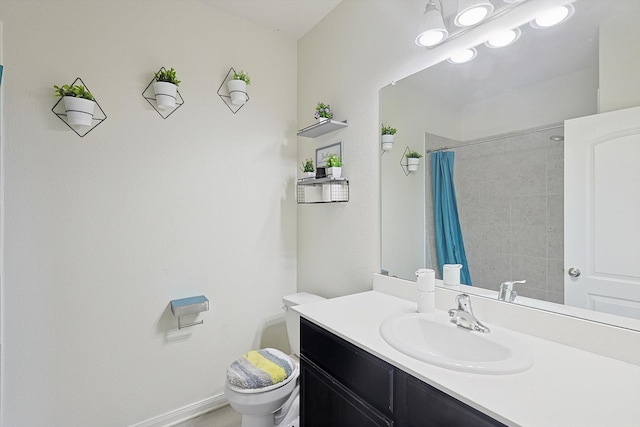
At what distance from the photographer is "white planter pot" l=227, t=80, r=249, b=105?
77.8 inches

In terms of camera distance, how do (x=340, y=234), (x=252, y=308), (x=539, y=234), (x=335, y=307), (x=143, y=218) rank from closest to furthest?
1. (x=539, y=234)
2. (x=335, y=307)
3. (x=143, y=218)
4. (x=340, y=234)
5. (x=252, y=308)

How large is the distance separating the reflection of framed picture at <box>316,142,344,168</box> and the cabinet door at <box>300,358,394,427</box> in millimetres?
1269

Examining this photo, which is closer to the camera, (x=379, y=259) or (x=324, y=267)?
(x=379, y=259)

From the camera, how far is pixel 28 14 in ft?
4.83

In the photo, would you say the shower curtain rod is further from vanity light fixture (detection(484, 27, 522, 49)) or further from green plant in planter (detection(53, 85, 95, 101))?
green plant in planter (detection(53, 85, 95, 101))

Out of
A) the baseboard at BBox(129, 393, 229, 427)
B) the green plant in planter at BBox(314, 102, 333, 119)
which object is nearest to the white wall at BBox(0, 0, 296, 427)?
the baseboard at BBox(129, 393, 229, 427)

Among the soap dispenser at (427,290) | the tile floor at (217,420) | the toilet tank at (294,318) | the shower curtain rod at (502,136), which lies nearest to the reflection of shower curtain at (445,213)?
the shower curtain rod at (502,136)

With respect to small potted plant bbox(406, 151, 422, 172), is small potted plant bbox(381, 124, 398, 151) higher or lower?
higher

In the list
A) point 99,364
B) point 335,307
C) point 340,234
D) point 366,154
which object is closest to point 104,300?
point 99,364

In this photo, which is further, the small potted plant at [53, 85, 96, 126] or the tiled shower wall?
the small potted plant at [53, 85, 96, 126]

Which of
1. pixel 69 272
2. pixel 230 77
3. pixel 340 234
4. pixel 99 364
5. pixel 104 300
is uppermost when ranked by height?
pixel 230 77

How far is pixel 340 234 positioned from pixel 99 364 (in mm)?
1555

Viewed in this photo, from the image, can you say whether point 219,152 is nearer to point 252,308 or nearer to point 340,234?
point 340,234

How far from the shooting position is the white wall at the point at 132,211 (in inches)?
58.2
